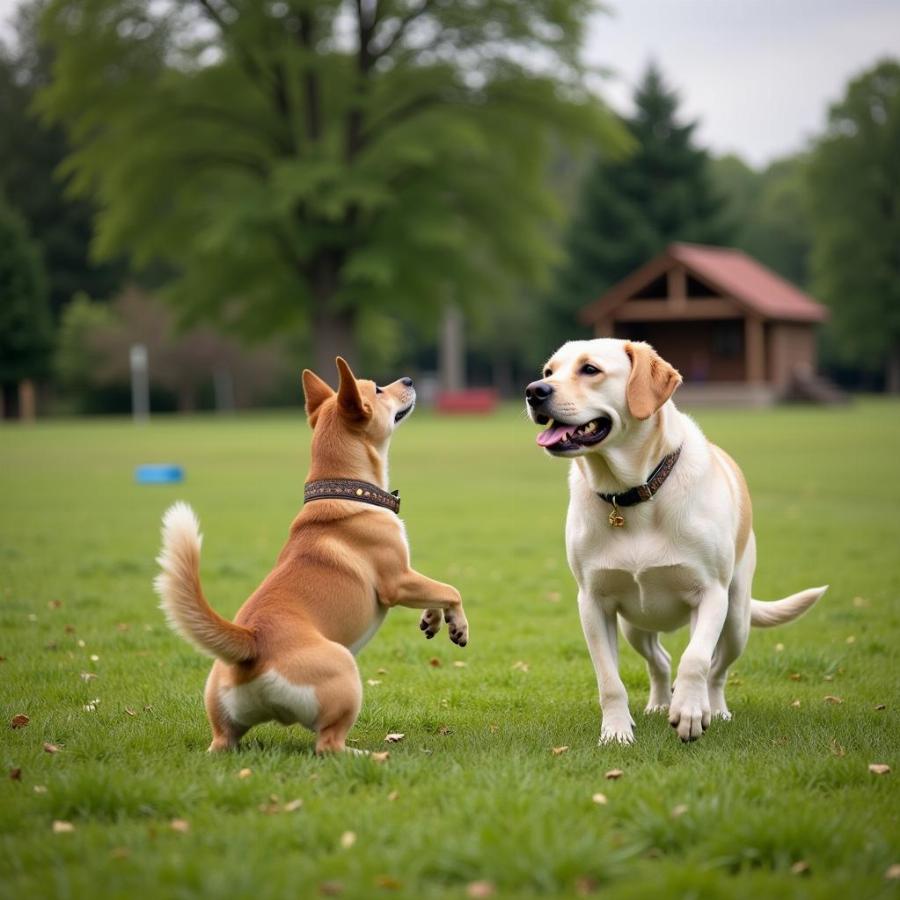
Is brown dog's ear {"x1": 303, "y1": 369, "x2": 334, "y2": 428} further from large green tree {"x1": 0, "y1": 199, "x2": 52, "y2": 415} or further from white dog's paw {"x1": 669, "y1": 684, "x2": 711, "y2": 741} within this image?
large green tree {"x1": 0, "y1": 199, "x2": 52, "y2": 415}

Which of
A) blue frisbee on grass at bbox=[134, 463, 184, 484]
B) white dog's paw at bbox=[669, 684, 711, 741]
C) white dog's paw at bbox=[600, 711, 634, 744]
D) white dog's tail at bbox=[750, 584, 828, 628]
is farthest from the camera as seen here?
blue frisbee on grass at bbox=[134, 463, 184, 484]

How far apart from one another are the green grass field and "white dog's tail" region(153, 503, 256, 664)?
0.48 meters

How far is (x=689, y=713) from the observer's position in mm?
5141

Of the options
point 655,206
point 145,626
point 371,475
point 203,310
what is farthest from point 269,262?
point 371,475

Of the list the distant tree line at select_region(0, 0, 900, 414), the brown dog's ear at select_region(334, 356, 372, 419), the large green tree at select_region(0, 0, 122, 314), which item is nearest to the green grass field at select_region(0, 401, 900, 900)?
the brown dog's ear at select_region(334, 356, 372, 419)

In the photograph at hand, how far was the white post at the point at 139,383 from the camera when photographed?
2355 inches

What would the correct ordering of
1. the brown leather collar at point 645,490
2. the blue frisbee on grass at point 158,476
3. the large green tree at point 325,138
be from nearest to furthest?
the brown leather collar at point 645,490, the blue frisbee on grass at point 158,476, the large green tree at point 325,138

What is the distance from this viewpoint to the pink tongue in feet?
17.6

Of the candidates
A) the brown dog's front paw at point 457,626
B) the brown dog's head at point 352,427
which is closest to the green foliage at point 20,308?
the brown dog's head at point 352,427

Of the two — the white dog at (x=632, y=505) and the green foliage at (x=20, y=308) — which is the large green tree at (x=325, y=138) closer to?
the green foliage at (x=20, y=308)

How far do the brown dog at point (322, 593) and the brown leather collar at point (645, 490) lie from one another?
36.1 inches

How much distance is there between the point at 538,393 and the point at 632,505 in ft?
2.43

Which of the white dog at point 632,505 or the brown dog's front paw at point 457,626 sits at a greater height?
the white dog at point 632,505

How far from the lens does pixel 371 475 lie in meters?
5.73
